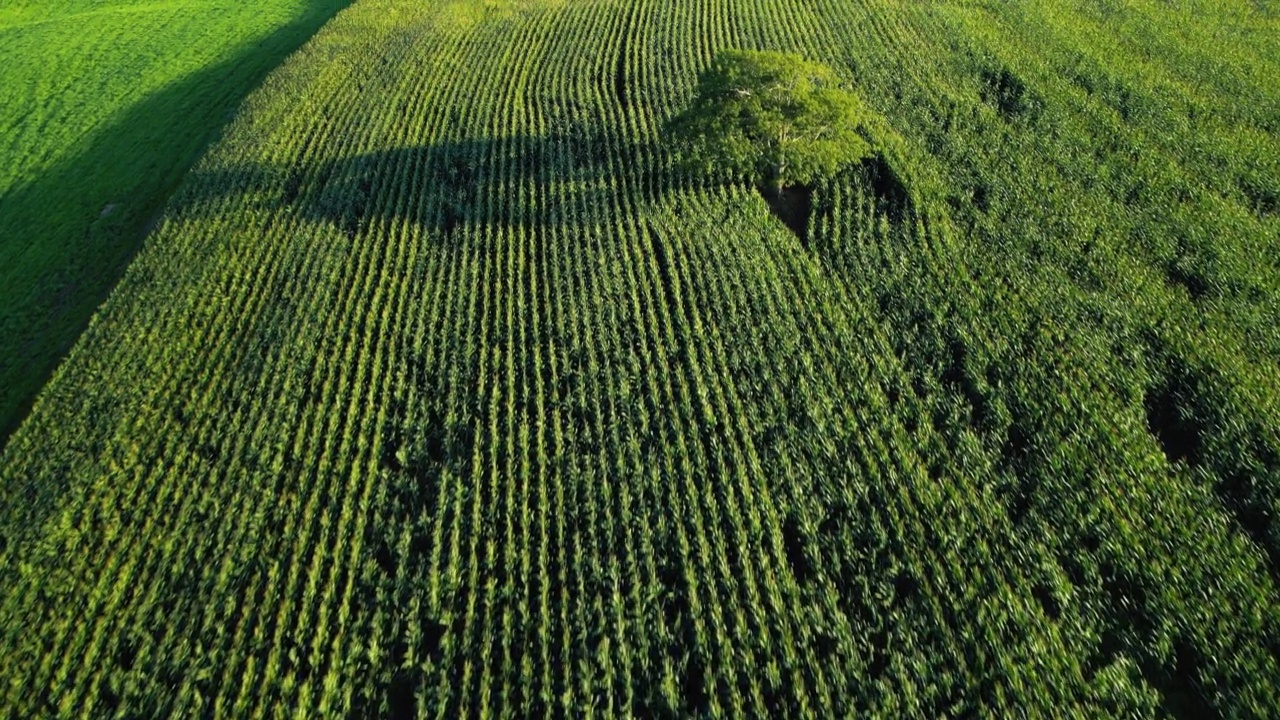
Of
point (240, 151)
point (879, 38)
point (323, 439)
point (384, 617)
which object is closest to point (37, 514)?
point (323, 439)

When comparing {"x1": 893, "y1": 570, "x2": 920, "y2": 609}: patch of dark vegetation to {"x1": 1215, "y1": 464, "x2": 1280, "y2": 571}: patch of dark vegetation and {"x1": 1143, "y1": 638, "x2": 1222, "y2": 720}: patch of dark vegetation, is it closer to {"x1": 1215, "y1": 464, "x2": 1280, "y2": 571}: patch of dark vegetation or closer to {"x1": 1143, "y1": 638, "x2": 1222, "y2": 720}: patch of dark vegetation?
{"x1": 1143, "y1": 638, "x2": 1222, "y2": 720}: patch of dark vegetation

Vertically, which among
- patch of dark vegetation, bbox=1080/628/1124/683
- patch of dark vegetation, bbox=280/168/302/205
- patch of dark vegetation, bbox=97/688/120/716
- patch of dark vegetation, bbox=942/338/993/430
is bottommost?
patch of dark vegetation, bbox=97/688/120/716

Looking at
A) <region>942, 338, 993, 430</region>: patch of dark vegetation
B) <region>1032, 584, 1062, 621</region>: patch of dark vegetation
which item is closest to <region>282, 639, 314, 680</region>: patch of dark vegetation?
<region>1032, 584, 1062, 621</region>: patch of dark vegetation

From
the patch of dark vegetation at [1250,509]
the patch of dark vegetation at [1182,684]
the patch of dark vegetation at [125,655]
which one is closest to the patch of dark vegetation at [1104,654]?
the patch of dark vegetation at [1182,684]

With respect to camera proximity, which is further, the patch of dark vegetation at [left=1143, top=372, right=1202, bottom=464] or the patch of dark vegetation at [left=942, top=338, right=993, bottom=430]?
the patch of dark vegetation at [left=942, top=338, right=993, bottom=430]

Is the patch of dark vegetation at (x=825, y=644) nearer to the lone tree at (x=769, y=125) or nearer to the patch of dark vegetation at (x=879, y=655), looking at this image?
the patch of dark vegetation at (x=879, y=655)

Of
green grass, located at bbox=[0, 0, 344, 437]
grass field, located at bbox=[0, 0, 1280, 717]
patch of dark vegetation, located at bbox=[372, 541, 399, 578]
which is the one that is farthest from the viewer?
green grass, located at bbox=[0, 0, 344, 437]
